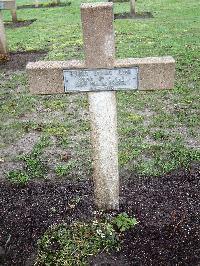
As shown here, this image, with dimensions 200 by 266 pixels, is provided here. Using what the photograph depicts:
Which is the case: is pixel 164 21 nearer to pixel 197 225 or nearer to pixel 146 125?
pixel 146 125

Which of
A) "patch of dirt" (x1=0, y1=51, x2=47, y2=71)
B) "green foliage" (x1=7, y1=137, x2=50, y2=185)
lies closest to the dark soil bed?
"green foliage" (x1=7, y1=137, x2=50, y2=185)

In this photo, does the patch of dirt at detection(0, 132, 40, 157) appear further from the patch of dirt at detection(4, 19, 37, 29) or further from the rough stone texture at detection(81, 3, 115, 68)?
the patch of dirt at detection(4, 19, 37, 29)

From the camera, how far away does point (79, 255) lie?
3287mm

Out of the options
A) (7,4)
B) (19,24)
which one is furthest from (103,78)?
(19,24)

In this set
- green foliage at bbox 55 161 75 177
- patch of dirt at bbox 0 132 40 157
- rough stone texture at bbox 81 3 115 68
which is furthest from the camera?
patch of dirt at bbox 0 132 40 157

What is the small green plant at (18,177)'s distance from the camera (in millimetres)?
4434

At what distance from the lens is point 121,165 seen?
4691 mm

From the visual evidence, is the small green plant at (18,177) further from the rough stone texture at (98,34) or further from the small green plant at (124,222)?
the rough stone texture at (98,34)

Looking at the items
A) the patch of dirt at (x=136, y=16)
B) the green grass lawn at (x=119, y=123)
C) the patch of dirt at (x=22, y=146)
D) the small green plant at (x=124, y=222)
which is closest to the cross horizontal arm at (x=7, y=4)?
the green grass lawn at (x=119, y=123)

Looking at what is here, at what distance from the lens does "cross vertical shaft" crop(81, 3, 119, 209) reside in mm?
2963

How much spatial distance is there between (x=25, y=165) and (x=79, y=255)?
5.88 feet

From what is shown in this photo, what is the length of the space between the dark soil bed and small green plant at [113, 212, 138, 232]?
48mm

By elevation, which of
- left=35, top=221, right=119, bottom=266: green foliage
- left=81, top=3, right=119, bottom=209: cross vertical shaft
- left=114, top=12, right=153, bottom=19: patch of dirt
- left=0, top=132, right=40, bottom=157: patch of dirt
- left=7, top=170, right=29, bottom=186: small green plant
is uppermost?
left=81, top=3, right=119, bottom=209: cross vertical shaft

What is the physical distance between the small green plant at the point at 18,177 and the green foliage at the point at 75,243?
1.01 meters
